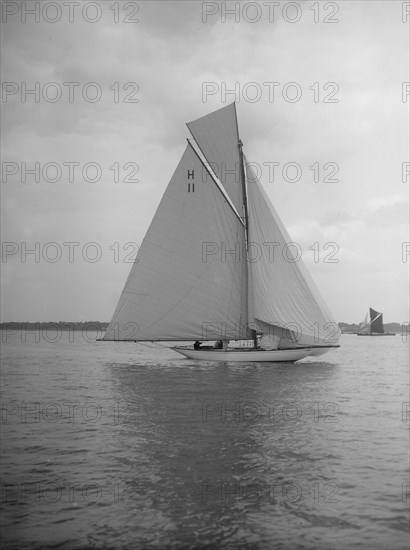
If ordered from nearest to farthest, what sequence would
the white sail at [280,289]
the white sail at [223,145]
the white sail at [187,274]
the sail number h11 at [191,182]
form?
the white sail at [280,289] < the white sail at [187,274] < the sail number h11 at [191,182] < the white sail at [223,145]

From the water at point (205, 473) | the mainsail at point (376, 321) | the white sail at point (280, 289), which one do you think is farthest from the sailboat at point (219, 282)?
the mainsail at point (376, 321)

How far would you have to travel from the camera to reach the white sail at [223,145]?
40.9 meters

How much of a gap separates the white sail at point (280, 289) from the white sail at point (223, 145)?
168cm

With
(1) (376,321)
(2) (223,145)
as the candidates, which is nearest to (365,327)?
(1) (376,321)

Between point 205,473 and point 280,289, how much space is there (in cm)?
2774

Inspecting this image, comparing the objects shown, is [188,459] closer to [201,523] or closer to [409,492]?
[201,523]

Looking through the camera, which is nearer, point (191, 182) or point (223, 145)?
point (191, 182)

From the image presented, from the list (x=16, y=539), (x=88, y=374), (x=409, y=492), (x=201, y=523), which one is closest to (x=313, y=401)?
(x=409, y=492)

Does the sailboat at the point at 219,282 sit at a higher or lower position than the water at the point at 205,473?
higher

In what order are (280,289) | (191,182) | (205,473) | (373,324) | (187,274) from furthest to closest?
1. (373,324)
2. (191,182)
3. (187,274)
4. (280,289)
5. (205,473)

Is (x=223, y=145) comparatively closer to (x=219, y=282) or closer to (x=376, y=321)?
(x=219, y=282)

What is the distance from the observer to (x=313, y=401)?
21.9m

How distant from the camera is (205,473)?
36.0 feet

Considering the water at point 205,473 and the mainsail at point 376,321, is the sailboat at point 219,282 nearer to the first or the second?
the water at point 205,473
